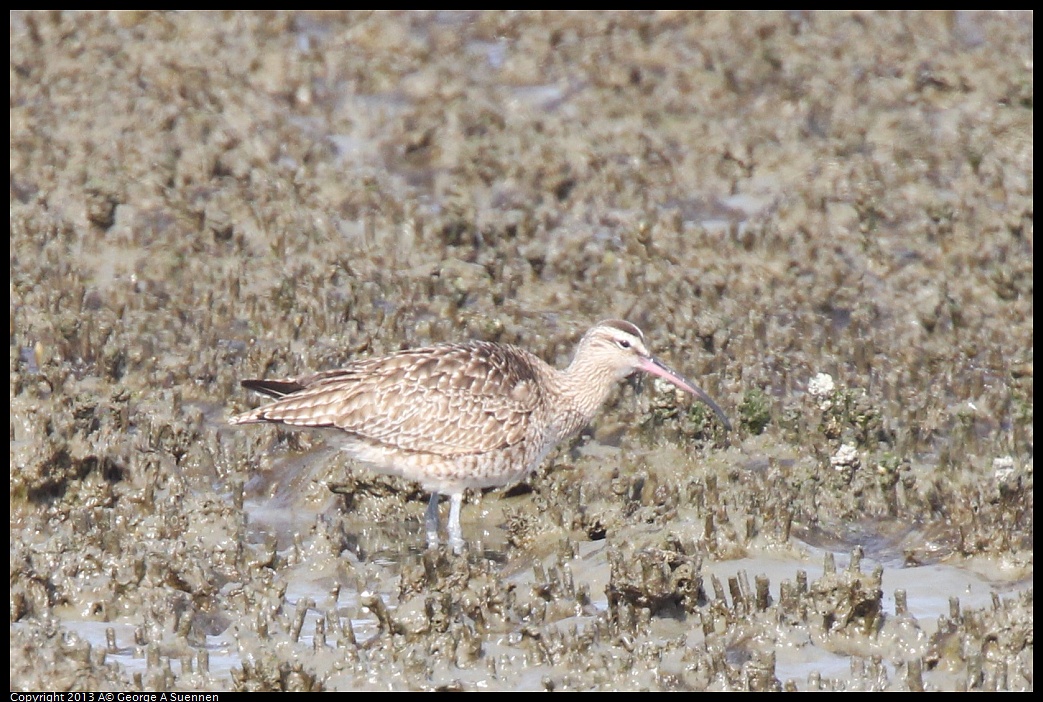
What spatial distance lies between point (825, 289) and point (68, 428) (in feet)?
19.1

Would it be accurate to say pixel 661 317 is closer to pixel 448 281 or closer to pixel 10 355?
pixel 448 281

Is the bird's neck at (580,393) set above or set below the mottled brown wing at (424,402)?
below

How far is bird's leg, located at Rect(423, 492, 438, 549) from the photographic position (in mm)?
8591

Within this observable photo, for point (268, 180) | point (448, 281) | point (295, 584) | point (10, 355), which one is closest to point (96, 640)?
point (295, 584)

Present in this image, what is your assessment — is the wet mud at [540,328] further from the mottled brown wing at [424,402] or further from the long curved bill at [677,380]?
the mottled brown wing at [424,402]

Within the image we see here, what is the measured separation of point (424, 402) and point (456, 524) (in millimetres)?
719

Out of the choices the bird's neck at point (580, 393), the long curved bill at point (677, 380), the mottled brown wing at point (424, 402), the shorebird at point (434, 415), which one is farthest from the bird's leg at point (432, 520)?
the long curved bill at point (677, 380)

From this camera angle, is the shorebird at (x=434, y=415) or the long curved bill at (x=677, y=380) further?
the long curved bill at (x=677, y=380)

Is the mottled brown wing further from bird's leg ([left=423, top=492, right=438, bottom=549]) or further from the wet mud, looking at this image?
the wet mud

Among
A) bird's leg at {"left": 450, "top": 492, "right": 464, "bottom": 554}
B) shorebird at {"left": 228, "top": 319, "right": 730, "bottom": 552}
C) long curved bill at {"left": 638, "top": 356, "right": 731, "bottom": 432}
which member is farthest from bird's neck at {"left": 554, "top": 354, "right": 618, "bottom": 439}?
bird's leg at {"left": 450, "top": 492, "right": 464, "bottom": 554}

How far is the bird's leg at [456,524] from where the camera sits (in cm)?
841

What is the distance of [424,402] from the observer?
862cm

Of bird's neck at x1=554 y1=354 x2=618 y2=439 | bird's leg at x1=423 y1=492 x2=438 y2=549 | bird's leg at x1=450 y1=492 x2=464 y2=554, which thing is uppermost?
bird's neck at x1=554 y1=354 x2=618 y2=439

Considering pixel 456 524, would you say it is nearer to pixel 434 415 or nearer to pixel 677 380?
pixel 434 415
